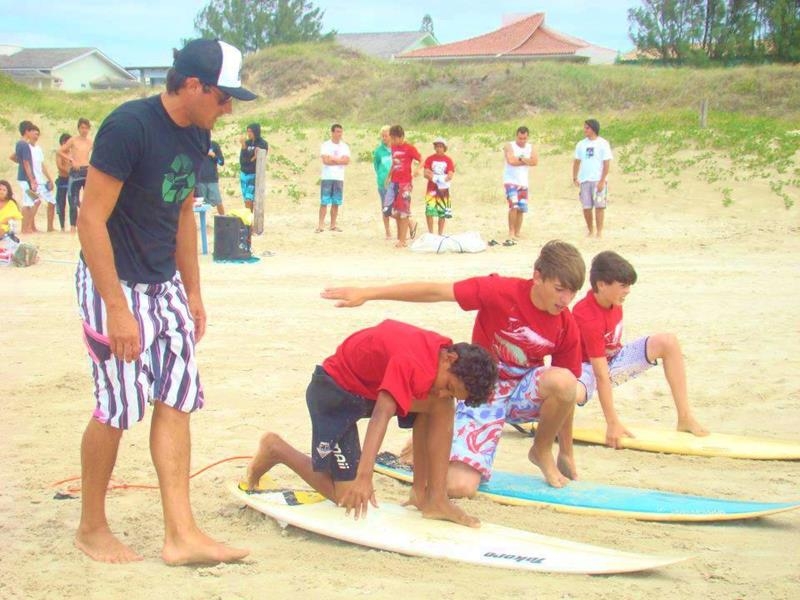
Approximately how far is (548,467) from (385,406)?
134cm

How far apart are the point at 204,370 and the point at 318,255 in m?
7.45

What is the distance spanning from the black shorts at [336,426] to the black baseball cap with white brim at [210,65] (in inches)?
→ 55.2

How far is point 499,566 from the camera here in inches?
158

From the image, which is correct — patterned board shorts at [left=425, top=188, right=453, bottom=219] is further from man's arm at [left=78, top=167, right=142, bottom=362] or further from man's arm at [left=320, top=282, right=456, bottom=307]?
man's arm at [left=78, top=167, right=142, bottom=362]

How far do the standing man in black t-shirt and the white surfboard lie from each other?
0.56 m

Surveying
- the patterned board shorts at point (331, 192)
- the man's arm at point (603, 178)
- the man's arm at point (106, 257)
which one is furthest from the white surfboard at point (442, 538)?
the patterned board shorts at point (331, 192)

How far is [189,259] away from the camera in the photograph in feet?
14.1

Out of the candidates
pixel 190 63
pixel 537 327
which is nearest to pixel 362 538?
pixel 537 327

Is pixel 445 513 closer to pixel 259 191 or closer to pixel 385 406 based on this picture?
pixel 385 406

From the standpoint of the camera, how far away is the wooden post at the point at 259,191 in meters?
16.6

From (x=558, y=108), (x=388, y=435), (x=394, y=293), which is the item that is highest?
(x=558, y=108)

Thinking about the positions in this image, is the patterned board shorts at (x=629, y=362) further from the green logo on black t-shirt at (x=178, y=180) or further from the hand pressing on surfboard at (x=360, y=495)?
the green logo on black t-shirt at (x=178, y=180)

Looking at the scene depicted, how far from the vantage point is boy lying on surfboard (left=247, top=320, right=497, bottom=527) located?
4.30 metres

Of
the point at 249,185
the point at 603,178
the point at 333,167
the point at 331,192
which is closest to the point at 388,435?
the point at 603,178
